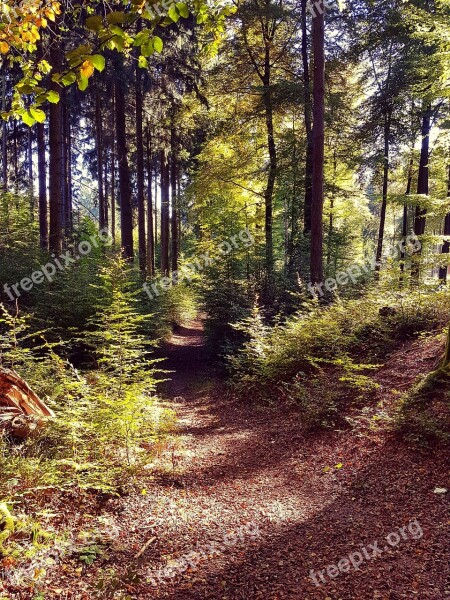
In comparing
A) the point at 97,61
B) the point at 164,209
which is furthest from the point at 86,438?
the point at 164,209

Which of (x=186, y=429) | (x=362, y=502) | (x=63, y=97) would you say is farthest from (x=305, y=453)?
(x=63, y=97)

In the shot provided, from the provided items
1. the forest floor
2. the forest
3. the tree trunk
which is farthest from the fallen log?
the tree trunk

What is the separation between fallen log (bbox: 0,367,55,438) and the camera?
449 cm

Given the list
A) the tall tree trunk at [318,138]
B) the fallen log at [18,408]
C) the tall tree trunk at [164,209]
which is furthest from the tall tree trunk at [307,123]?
the fallen log at [18,408]

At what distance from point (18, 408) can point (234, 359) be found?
20.0ft

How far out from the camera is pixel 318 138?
35.0 feet

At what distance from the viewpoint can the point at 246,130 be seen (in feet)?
54.2

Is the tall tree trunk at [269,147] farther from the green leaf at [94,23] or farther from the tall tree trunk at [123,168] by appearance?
the green leaf at [94,23]

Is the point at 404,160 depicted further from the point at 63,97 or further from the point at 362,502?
the point at 362,502

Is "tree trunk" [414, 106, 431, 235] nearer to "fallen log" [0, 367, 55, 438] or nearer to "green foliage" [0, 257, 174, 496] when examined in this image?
"green foliage" [0, 257, 174, 496]

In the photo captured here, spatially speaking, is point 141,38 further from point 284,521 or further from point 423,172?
point 423,172

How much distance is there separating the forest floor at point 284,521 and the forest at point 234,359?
0.07 ft

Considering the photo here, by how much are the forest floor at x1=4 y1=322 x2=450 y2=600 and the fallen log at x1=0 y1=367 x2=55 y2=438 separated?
1.17 metres

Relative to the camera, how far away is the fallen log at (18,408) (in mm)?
4492
